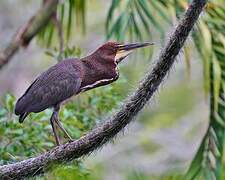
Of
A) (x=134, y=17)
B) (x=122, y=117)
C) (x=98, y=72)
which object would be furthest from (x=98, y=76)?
(x=134, y=17)

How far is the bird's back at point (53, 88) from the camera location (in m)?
3.20

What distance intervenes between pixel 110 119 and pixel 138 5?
5.74 ft

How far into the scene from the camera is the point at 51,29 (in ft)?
16.5

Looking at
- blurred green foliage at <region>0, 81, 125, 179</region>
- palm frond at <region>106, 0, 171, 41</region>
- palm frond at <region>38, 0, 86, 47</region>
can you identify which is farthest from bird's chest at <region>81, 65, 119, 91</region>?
palm frond at <region>38, 0, 86, 47</region>

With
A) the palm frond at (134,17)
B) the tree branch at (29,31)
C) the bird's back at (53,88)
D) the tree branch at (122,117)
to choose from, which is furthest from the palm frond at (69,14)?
the tree branch at (122,117)

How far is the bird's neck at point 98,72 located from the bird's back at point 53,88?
0.03 m

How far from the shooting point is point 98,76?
314 centimetres

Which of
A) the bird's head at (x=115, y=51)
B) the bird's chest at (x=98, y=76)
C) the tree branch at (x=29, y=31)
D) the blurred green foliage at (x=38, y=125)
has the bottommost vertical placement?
the blurred green foliage at (x=38, y=125)

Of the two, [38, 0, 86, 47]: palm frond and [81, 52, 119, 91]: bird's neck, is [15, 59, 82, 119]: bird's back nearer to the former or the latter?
[81, 52, 119, 91]: bird's neck

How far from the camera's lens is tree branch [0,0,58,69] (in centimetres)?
480

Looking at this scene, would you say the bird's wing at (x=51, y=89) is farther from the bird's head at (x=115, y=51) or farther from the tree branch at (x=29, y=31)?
the tree branch at (x=29, y=31)

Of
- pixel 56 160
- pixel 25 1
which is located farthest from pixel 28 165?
pixel 25 1

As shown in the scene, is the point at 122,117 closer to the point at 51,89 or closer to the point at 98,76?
the point at 98,76

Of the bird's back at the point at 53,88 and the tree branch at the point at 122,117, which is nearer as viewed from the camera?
the tree branch at the point at 122,117
